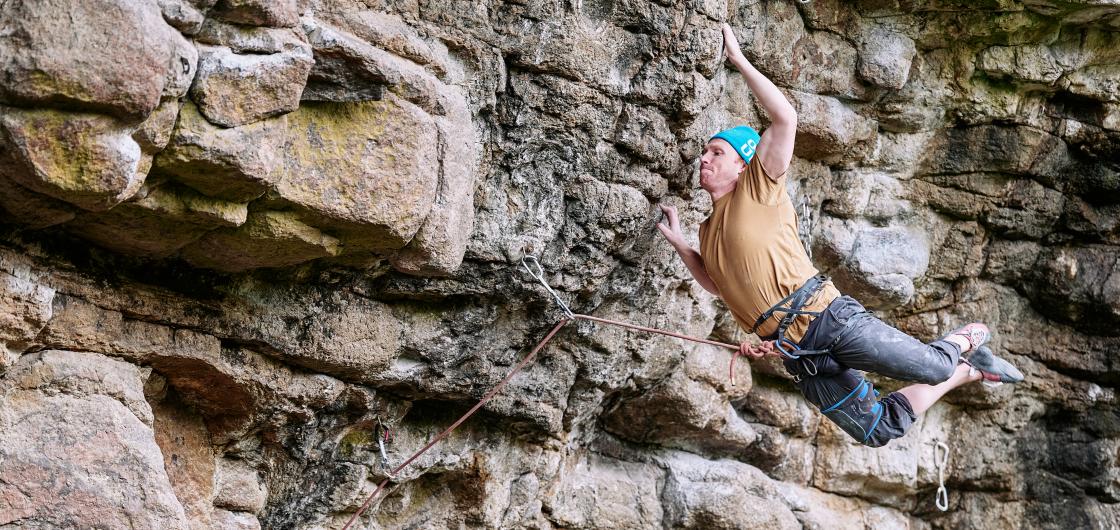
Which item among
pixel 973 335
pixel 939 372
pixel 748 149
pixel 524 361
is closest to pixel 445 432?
pixel 524 361

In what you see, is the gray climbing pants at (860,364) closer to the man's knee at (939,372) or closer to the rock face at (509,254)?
the man's knee at (939,372)

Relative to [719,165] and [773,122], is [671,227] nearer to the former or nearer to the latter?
[719,165]

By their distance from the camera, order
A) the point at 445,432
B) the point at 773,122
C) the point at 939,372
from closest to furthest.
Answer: the point at 773,122
the point at 939,372
the point at 445,432

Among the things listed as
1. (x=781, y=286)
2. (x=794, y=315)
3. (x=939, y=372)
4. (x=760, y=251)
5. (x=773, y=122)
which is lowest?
(x=939, y=372)

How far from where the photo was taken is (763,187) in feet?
18.4

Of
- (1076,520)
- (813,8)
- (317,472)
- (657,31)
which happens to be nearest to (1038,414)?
(1076,520)

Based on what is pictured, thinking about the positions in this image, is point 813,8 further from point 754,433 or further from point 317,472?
point 317,472

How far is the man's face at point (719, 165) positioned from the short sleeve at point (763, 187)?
13 centimetres

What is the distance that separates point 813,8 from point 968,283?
2649mm

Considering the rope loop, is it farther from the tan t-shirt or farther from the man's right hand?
the tan t-shirt

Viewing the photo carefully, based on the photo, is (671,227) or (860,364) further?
(671,227)

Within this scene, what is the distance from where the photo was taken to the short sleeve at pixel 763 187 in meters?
5.61

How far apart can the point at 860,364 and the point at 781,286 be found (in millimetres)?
560

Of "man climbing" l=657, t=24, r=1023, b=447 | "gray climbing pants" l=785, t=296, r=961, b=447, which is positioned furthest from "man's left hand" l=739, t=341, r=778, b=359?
"gray climbing pants" l=785, t=296, r=961, b=447
